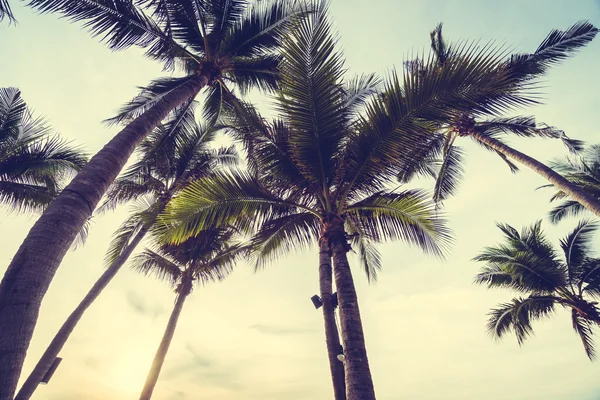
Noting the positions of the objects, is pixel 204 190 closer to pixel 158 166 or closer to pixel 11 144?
pixel 158 166

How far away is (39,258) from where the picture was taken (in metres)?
3.09

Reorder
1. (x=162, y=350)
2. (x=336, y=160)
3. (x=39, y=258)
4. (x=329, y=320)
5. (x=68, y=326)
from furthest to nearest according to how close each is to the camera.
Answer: (x=162, y=350) < (x=68, y=326) < (x=329, y=320) < (x=336, y=160) < (x=39, y=258)

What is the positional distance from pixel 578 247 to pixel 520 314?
12.8 feet

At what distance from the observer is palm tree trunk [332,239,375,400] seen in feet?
14.4

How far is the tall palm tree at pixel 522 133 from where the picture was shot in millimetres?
8969

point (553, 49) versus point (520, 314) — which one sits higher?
point (553, 49)

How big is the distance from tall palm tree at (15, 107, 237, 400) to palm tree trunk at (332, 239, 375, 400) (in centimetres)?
585

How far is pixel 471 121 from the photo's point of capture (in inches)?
444

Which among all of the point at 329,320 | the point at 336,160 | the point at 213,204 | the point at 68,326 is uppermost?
the point at 336,160

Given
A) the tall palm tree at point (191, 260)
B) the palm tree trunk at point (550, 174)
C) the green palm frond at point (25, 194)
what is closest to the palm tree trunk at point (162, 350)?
the tall palm tree at point (191, 260)

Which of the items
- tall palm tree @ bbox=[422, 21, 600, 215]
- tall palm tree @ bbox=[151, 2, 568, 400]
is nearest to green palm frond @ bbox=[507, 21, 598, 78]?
tall palm tree @ bbox=[422, 21, 600, 215]

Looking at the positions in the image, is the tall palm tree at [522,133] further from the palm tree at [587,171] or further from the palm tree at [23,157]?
the palm tree at [23,157]

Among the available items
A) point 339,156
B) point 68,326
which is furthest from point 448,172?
point 68,326

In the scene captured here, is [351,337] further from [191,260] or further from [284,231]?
[191,260]
